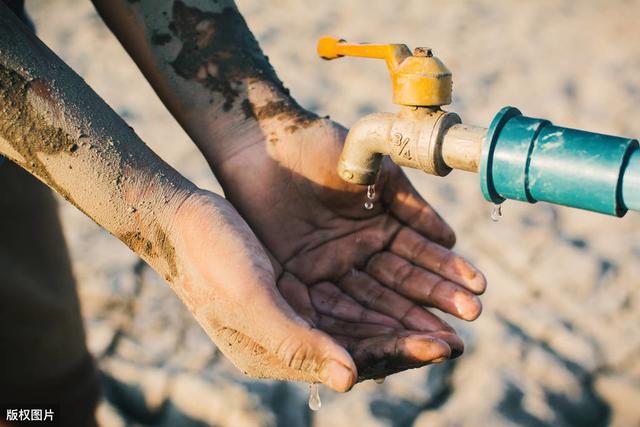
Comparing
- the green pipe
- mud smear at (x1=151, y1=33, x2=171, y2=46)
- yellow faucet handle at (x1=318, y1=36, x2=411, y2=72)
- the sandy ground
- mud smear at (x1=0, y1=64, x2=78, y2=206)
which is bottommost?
the sandy ground

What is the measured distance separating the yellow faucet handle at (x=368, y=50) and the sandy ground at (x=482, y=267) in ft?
3.48

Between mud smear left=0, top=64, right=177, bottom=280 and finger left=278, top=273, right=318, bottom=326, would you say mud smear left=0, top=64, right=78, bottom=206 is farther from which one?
finger left=278, top=273, right=318, bottom=326

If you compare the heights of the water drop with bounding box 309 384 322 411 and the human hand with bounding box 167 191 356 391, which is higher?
the human hand with bounding box 167 191 356 391

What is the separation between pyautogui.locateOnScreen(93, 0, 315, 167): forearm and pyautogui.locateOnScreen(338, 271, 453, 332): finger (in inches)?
17.5

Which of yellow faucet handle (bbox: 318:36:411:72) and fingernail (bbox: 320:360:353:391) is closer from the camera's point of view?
fingernail (bbox: 320:360:353:391)

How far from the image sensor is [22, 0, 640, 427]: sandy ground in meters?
1.97

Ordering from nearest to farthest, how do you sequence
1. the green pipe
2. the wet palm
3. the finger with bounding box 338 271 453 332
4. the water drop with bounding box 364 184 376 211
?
the green pipe < the finger with bounding box 338 271 453 332 < the wet palm < the water drop with bounding box 364 184 376 211

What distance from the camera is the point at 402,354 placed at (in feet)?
4.24

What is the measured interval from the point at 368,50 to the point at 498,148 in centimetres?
43

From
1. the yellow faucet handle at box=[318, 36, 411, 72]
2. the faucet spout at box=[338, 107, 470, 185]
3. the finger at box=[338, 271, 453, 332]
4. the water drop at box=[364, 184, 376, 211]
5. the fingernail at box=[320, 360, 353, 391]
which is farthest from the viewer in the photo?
the water drop at box=[364, 184, 376, 211]

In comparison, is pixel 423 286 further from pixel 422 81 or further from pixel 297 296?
Answer: pixel 422 81

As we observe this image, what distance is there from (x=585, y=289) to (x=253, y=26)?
2464 millimetres

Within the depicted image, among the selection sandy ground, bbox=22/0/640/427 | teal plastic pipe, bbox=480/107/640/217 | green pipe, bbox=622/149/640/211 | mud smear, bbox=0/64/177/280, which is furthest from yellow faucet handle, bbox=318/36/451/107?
sandy ground, bbox=22/0/640/427

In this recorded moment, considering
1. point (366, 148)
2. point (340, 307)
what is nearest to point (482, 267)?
point (340, 307)
